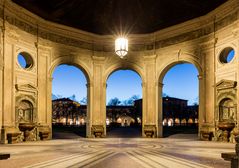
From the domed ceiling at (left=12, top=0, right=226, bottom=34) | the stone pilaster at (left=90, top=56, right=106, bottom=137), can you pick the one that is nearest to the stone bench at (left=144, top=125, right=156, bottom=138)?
the stone pilaster at (left=90, top=56, right=106, bottom=137)

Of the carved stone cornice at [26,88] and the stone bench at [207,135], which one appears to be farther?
the stone bench at [207,135]

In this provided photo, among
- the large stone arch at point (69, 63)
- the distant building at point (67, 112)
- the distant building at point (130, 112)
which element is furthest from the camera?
the distant building at point (67, 112)

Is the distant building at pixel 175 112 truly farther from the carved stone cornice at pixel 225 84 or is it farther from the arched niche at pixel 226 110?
the carved stone cornice at pixel 225 84

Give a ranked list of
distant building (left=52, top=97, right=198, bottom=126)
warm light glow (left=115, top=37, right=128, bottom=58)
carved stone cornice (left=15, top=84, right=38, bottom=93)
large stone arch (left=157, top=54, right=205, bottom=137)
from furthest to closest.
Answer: distant building (left=52, top=97, right=198, bottom=126) → large stone arch (left=157, top=54, right=205, bottom=137) → carved stone cornice (left=15, top=84, right=38, bottom=93) → warm light glow (left=115, top=37, right=128, bottom=58)

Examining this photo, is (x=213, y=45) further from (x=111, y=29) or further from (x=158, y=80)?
(x=111, y=29)

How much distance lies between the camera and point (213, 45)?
18109 millimetres

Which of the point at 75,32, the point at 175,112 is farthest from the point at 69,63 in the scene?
the point at 175,112

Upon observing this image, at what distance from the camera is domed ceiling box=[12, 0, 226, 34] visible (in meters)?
21.1

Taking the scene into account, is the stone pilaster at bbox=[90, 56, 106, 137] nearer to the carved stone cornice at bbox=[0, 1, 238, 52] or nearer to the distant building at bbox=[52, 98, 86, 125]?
the carved stone cornice at bbox=[0, 1, 238, 52]

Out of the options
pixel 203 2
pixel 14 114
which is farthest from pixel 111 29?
pixel 14 114

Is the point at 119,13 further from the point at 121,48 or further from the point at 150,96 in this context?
the point at 121,48

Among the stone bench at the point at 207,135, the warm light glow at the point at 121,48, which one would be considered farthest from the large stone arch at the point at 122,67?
the warm light glow at the point at 121,48

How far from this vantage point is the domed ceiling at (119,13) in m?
21.1

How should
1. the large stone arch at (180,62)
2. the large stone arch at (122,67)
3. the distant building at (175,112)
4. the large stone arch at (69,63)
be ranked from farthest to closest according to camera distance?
the distant building at (175,112) < the large stone arch at (122,67) < the large stone arch at (69,63) < the large stone arch at (180,62)
